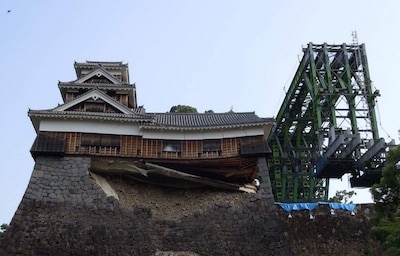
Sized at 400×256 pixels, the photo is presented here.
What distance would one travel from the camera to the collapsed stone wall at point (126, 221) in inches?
760

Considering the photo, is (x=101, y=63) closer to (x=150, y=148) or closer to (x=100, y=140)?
(x=100, y=140)

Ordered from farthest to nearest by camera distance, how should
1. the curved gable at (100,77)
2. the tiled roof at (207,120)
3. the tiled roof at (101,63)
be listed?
the tiled roof at (101,63) < the curved gable at (100,77) < the tiled roof at (207,120)

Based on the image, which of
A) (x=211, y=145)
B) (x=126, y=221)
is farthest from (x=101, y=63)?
(x=126, y=221)

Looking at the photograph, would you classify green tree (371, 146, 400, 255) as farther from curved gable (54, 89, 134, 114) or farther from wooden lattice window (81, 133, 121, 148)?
curved gable (54, 89, 134, 114)

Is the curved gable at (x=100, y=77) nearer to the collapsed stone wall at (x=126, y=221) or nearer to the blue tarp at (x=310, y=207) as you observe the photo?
the collapsed stone wall at (x=126, y=221)

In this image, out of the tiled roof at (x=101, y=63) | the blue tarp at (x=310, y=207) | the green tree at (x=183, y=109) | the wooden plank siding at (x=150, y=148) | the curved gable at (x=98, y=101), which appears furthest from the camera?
the green tree at (x=183, y=109)

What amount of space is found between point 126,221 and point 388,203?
1132 centimetres

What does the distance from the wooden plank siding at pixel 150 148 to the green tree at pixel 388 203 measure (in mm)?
9436

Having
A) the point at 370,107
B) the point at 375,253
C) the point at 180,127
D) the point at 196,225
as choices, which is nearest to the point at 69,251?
the point at 196,225

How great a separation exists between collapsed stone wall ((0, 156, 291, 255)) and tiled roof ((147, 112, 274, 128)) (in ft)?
8.05

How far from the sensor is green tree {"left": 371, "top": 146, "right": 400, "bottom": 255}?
1296 centimetres

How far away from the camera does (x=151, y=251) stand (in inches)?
762

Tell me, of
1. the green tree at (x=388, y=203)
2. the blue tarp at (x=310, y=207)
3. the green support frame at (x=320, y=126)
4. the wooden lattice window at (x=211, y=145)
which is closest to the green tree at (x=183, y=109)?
the green support frame at (x=320, y=126)

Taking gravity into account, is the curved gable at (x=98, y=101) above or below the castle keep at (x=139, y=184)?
above
